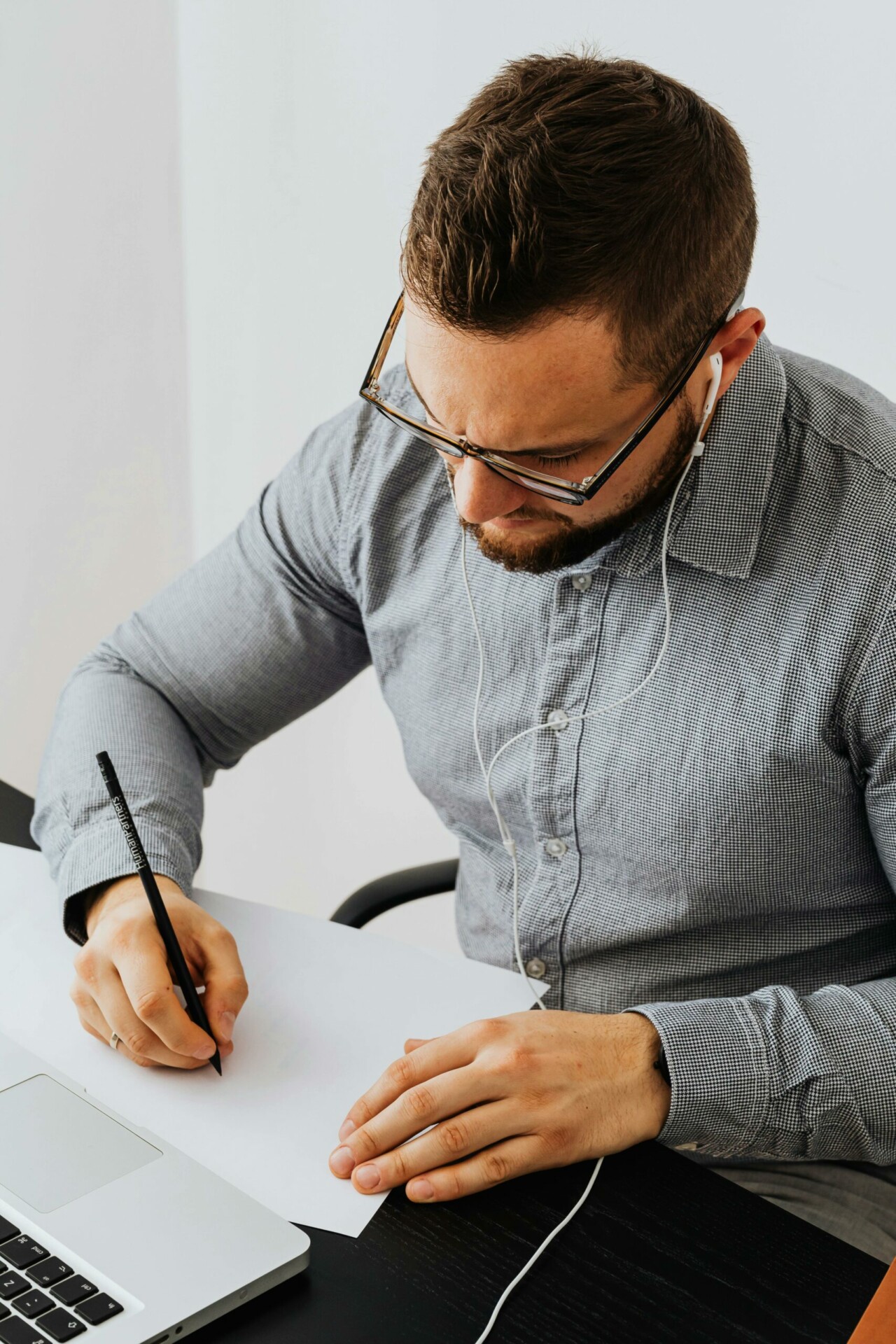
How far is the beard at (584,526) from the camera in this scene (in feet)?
3.28

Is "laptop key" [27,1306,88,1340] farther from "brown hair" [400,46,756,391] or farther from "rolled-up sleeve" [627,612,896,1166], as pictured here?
"brown hair" [400,46,756,391]

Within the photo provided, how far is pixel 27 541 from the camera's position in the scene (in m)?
2.00

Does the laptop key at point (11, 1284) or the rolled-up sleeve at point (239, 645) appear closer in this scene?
the laptop key at point (11, 1284)

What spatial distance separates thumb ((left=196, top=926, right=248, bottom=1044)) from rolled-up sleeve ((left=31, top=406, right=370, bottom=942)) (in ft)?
0.86

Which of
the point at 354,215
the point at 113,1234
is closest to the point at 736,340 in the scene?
the point at 113,1234

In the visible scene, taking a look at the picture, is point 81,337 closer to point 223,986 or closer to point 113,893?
point 113,893

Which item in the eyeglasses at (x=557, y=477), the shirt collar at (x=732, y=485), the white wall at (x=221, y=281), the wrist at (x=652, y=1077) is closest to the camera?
the wrist at (x=652, y=1077)

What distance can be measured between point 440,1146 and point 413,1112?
0.10 feet

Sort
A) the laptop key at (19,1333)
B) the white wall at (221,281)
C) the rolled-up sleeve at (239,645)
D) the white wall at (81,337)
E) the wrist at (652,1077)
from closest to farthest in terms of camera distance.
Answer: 1. the laptop key at (19,1333)
2. the wrist at (652,1077)
3. the rolled-up sleeve at (239,645)
4. the white wall at (221,281)
5. the white wall at (81,337)

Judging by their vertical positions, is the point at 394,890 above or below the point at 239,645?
below

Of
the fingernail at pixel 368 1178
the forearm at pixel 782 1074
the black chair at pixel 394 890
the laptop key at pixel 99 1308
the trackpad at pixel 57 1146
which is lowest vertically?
the black chair at pixel 394 890

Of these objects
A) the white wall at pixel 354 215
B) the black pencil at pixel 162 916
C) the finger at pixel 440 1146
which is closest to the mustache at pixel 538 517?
the black pencil at pixel 162 916

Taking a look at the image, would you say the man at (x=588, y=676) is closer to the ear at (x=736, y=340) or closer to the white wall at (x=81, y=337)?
the ear at (x=736, y=340)

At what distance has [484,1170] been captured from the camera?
75cm
